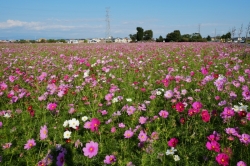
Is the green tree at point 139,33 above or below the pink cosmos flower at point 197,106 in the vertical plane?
above

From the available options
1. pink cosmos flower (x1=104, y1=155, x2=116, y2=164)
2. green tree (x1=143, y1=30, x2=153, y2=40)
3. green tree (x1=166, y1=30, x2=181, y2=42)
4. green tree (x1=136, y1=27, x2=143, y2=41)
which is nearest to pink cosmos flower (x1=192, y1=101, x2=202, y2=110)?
pink cosmos flower (x1=104, y1=155, x2=116, y2=164)

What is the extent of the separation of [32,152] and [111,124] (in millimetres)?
896

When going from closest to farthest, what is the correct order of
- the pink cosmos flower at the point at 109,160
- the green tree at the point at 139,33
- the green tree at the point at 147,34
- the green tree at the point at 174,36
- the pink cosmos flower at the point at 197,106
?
the pink cosmos flower at the point at 109,160
the pink cosmos flower at the point at 197,106
the green tree at the point at 174,36
the green tree at the point at 139,33
the green tree at the point at 147,34

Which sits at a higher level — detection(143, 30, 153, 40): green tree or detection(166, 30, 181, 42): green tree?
detection(143, 30, 153, 40): green tree

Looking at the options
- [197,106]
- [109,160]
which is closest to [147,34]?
[197,106]

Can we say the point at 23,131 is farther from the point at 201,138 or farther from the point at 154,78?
the point at 154,78

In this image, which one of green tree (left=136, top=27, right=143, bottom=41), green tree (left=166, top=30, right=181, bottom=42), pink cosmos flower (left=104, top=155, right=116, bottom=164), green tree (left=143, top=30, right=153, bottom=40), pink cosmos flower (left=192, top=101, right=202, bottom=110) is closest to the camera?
pink cosmos flower (left=104, top=155, right=116, bottom=164)

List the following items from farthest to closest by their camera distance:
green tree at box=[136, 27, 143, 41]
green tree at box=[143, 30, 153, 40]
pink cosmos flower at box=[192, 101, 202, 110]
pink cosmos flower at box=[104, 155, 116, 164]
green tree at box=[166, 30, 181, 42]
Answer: green tree at box=[143, 30, 153, 40]
green tree at box=[136, 27, 143, 41]
green tree at box=[166, 30, 181, 42]
pink cosmos flower at box=[192, 101, 202, 110]
pink cosmos flower at box=[104, 155, 116, 164]

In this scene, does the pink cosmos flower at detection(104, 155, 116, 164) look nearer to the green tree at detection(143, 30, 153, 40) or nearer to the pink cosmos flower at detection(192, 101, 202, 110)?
the pink cosmos flower at detection(192, 101, 202, 110)

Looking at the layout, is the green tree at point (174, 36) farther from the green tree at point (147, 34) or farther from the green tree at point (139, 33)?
the green tree at point (147, 34)

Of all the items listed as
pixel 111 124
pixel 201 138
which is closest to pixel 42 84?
pixel 111 124

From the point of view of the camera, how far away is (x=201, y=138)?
6.80ft

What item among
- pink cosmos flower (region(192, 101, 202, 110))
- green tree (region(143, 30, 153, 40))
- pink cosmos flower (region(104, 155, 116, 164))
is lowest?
pink cosmos flower (region(104, 155, 116, 164))

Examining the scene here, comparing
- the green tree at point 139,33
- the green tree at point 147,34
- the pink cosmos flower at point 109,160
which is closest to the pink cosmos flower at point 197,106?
the pink cosmos flower at point 109,160
